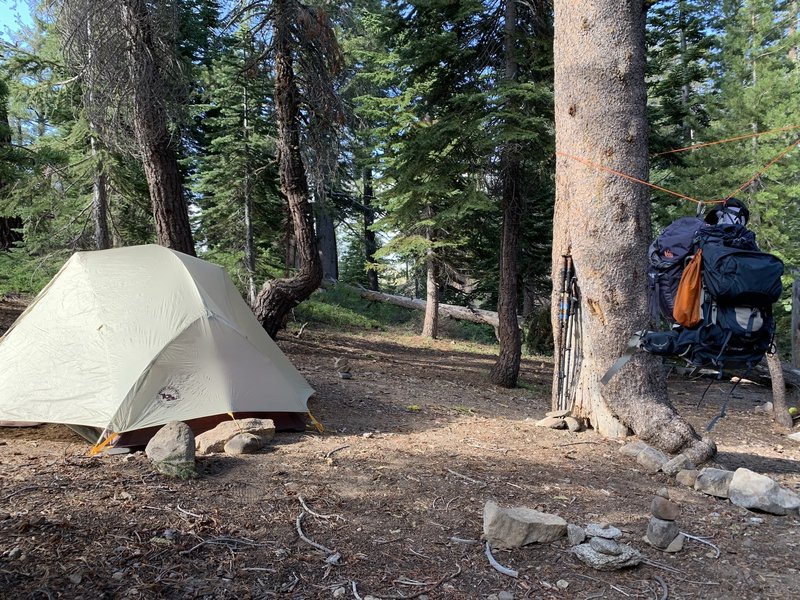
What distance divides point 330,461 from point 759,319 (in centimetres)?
324

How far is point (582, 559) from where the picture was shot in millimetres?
3055

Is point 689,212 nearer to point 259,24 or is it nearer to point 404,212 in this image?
point 404,212

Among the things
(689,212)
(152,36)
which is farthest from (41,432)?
(689,212)

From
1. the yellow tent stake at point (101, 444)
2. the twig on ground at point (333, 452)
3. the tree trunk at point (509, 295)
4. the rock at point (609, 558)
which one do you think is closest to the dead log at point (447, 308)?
the tree trunk at point (509, 295)

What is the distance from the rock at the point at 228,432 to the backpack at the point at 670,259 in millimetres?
3420

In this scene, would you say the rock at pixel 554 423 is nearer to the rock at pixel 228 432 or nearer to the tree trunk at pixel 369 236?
the rock at pixel 228 432

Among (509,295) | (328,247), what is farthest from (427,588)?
(328,247)

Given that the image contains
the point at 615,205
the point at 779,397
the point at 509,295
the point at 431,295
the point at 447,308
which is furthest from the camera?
the point at 447,308

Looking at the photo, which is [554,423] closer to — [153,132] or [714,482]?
[714,482]

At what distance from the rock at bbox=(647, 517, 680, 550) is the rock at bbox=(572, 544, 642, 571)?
9.5 inches

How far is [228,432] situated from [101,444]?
1.01 meters

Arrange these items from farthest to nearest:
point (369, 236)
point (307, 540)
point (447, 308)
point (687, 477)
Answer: point (369, 236) < point (447, 308) < point (687, 477) < point (307, 540)

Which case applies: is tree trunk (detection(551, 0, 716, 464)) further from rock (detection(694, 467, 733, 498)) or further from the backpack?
the backpack

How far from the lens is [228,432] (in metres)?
4.80
